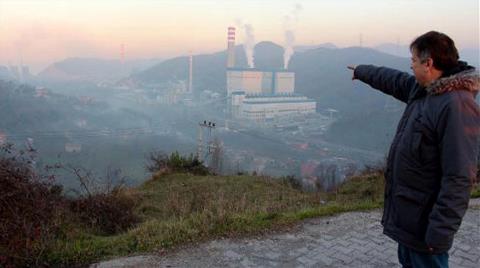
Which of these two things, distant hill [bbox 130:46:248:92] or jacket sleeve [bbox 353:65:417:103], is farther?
distant hill [bbox 130:46:248:92]

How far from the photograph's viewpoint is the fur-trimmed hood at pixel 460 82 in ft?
6.30

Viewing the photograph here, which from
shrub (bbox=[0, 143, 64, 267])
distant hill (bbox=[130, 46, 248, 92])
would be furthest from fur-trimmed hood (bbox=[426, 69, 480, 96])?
distant hill (bbox=[130, 46, 248, 92])

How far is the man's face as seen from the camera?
201cm

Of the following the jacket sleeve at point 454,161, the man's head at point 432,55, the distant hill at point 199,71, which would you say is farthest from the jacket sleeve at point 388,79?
the distant hill at point 199,71

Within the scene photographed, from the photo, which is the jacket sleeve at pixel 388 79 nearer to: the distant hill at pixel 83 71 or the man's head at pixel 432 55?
the man's head at pixel 432 55

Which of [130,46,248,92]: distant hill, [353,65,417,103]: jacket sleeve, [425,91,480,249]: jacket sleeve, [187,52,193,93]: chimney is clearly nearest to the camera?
[425,91,480,249]: jacket sleeve

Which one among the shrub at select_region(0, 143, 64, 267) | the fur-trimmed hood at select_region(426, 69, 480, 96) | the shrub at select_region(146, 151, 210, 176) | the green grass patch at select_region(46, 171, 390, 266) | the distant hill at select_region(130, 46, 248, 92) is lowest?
the shrub at select_region(146, 151, 210, 176)

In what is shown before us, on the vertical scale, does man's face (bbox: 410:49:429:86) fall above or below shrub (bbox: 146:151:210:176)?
above

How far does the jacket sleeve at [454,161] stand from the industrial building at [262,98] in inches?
2351

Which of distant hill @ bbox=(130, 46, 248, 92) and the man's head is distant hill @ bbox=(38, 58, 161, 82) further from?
the man's head

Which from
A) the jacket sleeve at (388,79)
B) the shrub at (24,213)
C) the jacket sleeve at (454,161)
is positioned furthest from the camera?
the shrub at (24,213)

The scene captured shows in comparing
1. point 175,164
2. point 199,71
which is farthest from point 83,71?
point 175,164

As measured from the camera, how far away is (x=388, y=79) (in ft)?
8.26

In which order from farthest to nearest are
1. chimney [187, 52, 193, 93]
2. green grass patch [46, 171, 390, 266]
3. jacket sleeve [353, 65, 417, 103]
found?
1. chimney [187, 52, 193, 93]
2. green grass patch [46, 171, 390, 266]
3. jacket sleeve [353, 65, 417, 103]
